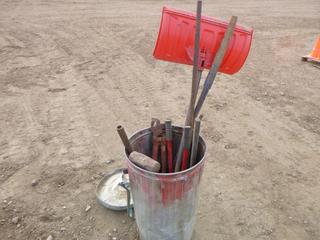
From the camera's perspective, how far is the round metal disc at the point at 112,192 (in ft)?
9.25

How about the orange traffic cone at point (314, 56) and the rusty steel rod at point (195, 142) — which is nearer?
the rusty steel rod at point (195, 142)

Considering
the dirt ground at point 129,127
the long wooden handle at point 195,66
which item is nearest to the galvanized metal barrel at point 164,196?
the long wooden handle at point 195,66

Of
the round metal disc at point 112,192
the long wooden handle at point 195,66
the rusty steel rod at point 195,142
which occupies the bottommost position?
the round metal disc at point 112,192

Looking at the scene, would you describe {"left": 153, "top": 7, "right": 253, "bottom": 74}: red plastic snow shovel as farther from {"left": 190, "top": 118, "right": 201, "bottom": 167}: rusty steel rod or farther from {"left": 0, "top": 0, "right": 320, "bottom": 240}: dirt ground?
{"left": 0, "top": 0, "right": 320, "bottom": 240}: dirt ground

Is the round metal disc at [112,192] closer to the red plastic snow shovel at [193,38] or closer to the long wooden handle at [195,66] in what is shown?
the long wooden handle at [195,66]

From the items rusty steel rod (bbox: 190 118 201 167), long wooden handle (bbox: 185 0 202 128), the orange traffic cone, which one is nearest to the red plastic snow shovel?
long wooden handle (bbox: 185 0 202 128)

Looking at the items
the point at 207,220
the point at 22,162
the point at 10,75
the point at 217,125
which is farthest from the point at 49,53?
the point at 207,220

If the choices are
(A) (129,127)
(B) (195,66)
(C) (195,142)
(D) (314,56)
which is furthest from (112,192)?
(D) (314,56)

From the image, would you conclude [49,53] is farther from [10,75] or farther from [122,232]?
[122,232]

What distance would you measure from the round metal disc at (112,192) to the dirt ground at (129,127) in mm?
76

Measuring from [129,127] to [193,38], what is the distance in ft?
6.70

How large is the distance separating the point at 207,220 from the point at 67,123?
2.17 metres

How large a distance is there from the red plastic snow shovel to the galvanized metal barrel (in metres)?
0.52

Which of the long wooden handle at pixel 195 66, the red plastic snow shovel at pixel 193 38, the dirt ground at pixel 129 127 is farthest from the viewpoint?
the dirt ground at pixel 129 127
